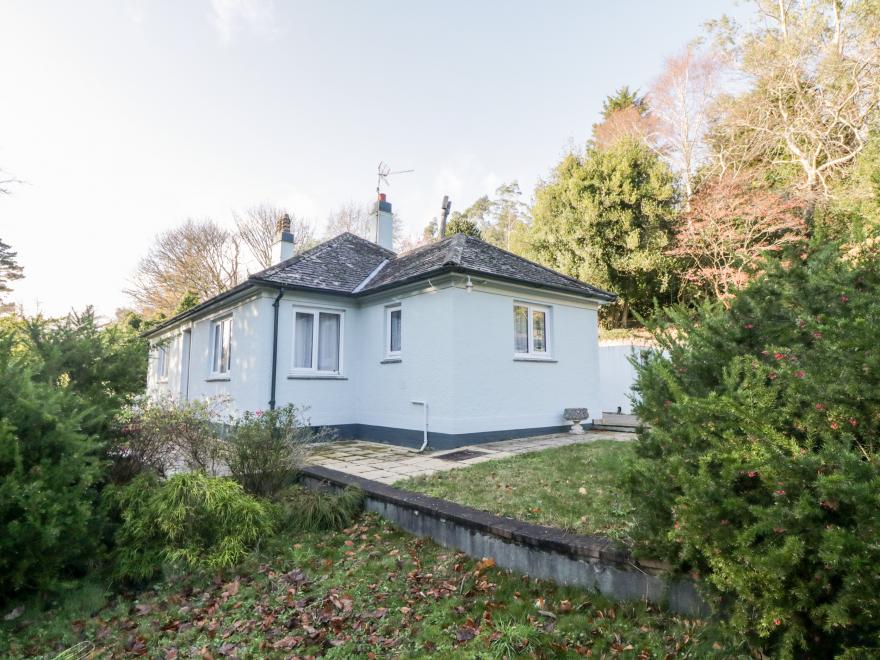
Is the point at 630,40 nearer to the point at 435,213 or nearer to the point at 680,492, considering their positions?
the point at 680,492

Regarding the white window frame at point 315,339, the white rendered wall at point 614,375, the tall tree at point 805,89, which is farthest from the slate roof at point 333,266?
the tall tree at point 805,89

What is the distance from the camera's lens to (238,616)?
364cm

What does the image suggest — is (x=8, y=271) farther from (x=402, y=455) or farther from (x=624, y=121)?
(x=624, y=121)

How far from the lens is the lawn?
287cm

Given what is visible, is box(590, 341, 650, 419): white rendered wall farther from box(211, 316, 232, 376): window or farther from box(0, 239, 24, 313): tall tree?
box(0, 239, 24, 313): tall tree

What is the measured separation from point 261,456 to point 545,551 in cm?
391

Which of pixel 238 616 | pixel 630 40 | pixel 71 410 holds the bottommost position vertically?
pixel 238 616

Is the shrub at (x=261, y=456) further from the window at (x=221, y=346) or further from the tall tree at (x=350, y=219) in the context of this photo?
the tall tree at (x=350, y=219)

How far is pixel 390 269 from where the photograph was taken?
12.3m

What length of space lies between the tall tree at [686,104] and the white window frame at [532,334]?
1349cm

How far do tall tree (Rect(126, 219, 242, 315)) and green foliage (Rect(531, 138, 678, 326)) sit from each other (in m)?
21.0

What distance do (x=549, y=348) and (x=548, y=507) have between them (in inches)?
258

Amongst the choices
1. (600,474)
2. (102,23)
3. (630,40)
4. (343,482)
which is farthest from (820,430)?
(630,40)

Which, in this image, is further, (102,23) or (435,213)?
(435,213)
